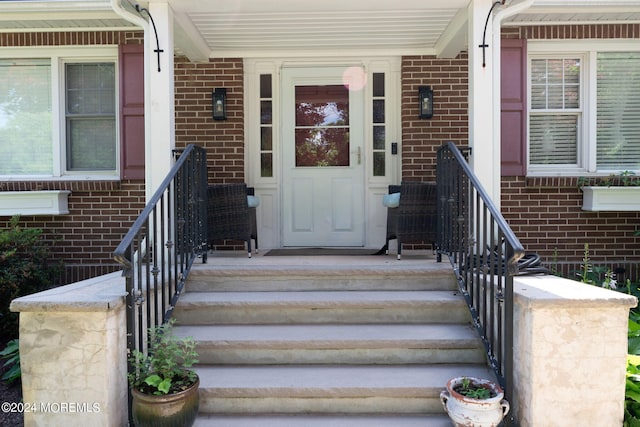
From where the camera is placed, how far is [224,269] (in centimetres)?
363

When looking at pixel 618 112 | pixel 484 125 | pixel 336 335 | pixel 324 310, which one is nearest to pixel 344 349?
pixel 336 335

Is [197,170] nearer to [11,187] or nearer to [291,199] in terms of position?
[291,199]

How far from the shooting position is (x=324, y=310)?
3.34 metres

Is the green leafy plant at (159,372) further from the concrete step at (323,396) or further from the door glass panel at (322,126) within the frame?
the door glass panel at (322,126)

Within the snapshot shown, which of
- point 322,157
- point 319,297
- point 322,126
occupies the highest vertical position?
point 322,126

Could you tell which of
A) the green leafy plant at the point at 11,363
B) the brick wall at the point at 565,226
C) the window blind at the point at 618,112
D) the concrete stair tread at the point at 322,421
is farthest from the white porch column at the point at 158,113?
the window blind at the point at 618,112

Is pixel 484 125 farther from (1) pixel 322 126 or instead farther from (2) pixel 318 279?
(1) pixel 322 126

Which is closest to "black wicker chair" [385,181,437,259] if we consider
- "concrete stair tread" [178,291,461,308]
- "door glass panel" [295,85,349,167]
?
"concrete stair tread" [178,291,461,308]

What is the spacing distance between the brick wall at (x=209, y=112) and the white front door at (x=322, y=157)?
1.57 ft

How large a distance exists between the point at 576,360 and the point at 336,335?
1328mm

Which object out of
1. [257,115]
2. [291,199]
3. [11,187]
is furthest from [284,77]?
[11,187]

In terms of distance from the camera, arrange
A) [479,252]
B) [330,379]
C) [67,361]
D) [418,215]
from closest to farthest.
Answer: [67,361]
[330,379]
[479,252]
[418,215]

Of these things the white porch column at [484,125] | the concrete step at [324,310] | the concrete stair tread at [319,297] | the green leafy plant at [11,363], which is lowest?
the green leafy plant at [11,363]

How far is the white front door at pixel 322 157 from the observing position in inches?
206
